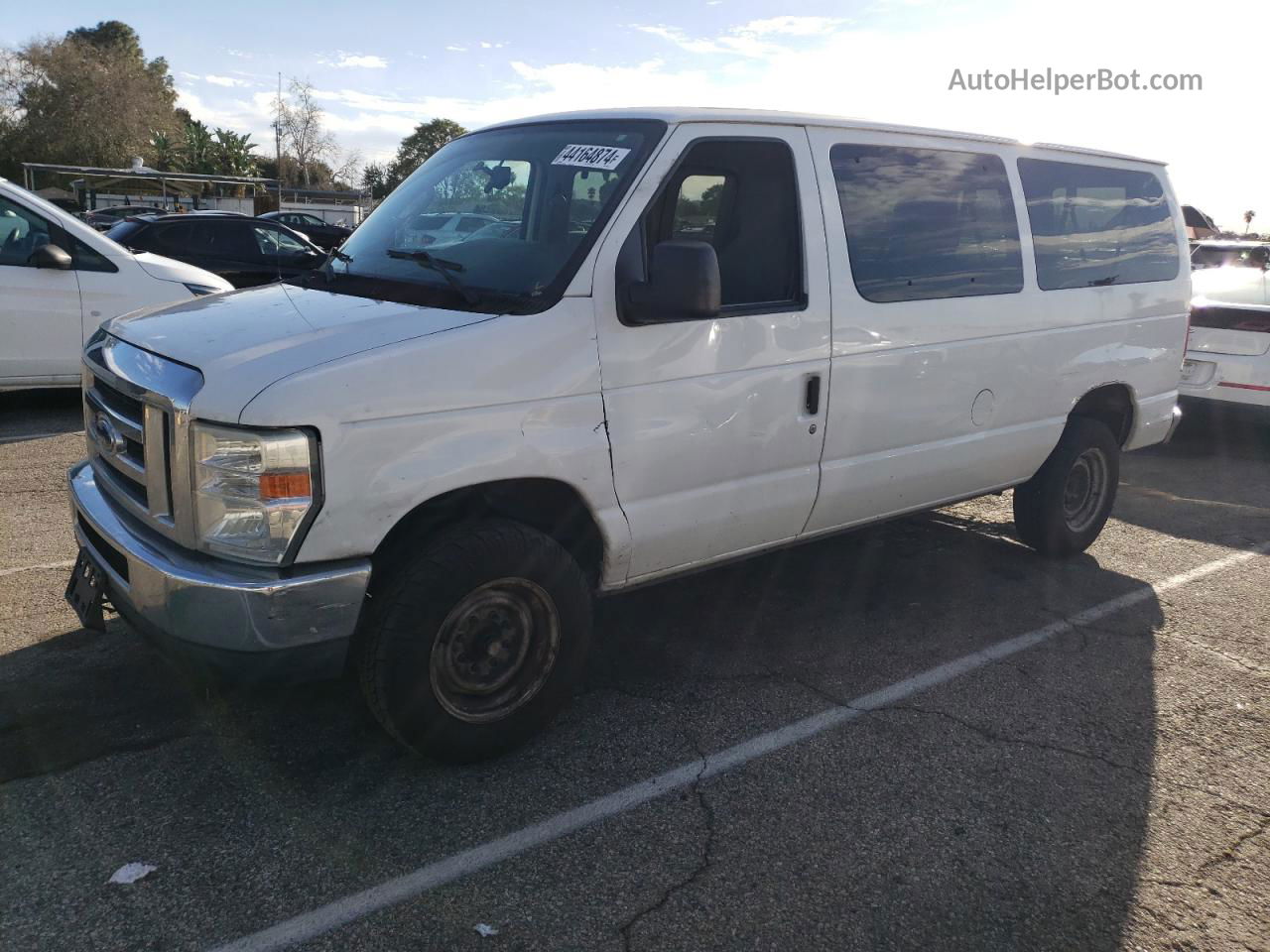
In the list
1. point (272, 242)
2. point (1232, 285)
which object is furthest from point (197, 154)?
point (1232, 285)

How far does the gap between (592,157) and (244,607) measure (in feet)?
6.42

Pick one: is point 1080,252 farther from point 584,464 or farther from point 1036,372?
point 584,464

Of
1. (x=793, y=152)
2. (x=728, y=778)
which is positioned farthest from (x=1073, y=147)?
(x=728, y=778)

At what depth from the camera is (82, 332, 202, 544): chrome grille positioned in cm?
285

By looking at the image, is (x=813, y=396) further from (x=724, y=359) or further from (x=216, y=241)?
(x=216, y=241)

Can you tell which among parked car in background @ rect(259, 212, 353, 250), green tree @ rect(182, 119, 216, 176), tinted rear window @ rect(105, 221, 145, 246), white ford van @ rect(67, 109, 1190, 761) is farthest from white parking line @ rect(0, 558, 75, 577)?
green tree @ rect(182, 119, 216, 176)

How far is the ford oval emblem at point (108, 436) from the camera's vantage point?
3.24m

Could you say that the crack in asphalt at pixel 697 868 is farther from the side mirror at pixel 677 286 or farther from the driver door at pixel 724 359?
the side mirror at pixel 677 286

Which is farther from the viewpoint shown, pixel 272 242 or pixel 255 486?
pixel 272 242

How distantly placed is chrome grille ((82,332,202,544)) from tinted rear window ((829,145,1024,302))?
2.54 meters

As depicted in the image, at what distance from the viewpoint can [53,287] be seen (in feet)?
24.7

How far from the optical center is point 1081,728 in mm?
3752

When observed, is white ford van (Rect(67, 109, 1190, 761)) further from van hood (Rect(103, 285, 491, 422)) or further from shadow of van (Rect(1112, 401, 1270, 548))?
shadow of van (Rect(1112, 401, 1270, 548))

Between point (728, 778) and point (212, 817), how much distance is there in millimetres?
1597
